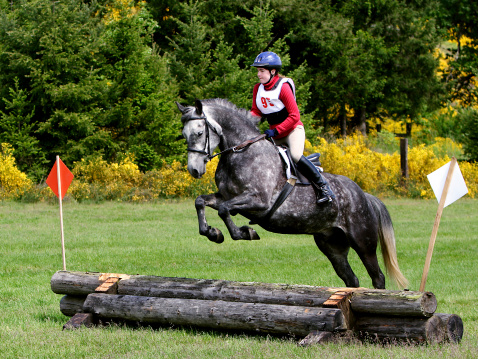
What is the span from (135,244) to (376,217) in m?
7.73

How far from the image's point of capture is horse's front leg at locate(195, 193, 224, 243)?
19.9 ft

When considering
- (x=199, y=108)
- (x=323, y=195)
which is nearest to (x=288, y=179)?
(x=323, y=195)

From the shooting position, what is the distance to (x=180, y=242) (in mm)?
14398

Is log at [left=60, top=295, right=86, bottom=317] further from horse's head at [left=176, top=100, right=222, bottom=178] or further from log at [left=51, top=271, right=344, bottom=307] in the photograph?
horse's head at [left=176, top=100, right=222, bottom=178]

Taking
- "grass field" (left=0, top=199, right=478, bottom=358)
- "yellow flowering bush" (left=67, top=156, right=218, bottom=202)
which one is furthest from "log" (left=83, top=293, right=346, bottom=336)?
"yellow flowering bush" (left=67, top=156, right=218, bottom=202)

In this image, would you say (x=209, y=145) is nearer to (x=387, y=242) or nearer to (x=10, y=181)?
(x=387, y=242)

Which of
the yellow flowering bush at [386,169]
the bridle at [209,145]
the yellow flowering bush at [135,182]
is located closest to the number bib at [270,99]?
the bridle at [209,145]

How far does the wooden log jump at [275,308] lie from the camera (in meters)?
5.68

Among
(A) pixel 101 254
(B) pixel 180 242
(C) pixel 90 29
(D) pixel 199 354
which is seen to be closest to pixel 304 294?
(D) pixel 199 354

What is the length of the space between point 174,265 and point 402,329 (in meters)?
6.47

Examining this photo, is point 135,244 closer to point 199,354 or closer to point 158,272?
point 158,272

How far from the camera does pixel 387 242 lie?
7570 mm

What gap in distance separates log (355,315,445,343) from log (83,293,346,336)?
0.34m

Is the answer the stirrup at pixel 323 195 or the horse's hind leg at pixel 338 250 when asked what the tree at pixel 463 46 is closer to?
the horse's hind leg at pixel 338 250
